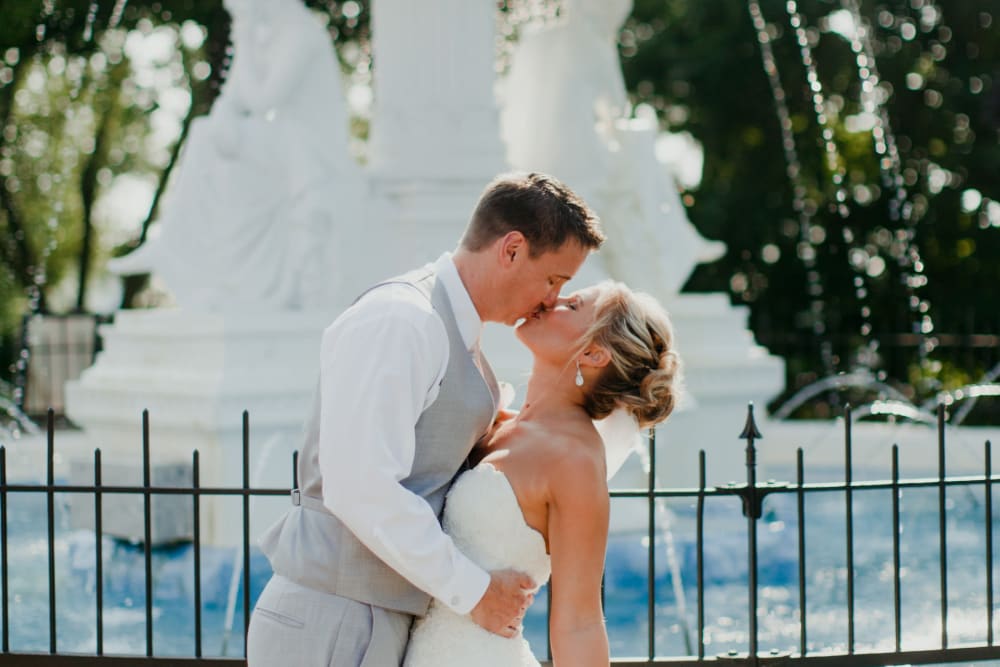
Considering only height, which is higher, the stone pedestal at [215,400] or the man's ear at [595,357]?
the man's ear at [595,357]

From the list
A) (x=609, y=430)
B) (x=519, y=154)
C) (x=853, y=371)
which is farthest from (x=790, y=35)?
(x=609, y=430)

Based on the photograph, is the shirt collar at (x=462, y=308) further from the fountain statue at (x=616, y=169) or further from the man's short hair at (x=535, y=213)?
the fountain statue at (x=616, y=169)

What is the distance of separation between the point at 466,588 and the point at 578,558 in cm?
27

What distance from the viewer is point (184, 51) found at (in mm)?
24625

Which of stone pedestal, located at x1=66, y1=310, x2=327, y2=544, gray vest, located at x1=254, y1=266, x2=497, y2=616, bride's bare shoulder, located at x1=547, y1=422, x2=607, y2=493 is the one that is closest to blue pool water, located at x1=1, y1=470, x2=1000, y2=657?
stone pedestal, located at x1=66, y1=310, x2=327, y2=544

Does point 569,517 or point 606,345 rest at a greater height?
point 606,345

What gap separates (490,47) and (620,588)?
15.6 ft

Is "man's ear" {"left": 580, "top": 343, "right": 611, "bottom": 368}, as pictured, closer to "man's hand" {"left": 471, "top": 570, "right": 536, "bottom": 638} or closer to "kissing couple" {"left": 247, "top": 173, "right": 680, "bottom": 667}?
"kissing couple" {"left": 247, "top": 173, "right": 680, "bottom": 667}

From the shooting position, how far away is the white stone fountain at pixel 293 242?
915 cm

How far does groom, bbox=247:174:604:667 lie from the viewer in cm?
300

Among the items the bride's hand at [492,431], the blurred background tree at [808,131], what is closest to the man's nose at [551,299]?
the bride's hand at [492,431]

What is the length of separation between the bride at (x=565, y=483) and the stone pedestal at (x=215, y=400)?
5.42 meters

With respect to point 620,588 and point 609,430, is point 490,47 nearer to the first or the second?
point 620,588

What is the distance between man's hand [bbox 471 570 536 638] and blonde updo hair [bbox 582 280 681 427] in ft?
1.53
